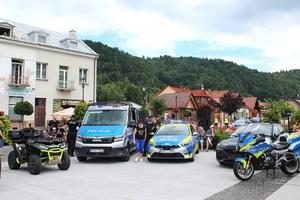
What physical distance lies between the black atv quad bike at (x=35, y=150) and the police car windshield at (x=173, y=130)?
4.38 meters

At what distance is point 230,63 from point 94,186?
119m

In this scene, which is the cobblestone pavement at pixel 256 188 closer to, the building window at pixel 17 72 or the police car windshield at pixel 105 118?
the police car windshield at pixel 105 118

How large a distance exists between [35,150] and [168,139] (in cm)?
476

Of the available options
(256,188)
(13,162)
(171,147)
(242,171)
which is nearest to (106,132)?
(171,147)

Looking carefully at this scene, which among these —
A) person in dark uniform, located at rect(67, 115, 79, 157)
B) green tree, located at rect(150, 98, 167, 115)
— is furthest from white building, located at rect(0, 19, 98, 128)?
green tree, located at rect(150, 98, 167, 115)

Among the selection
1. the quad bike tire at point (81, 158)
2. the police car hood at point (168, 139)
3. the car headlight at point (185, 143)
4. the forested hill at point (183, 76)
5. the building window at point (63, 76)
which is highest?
the forested hill at point (183, 76)

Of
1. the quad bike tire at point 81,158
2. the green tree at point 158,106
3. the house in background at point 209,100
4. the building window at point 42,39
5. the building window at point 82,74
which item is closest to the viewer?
the quad bike tire at point 81,158

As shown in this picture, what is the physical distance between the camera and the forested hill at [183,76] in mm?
89375

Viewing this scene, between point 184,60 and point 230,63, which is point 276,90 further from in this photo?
point 184,60

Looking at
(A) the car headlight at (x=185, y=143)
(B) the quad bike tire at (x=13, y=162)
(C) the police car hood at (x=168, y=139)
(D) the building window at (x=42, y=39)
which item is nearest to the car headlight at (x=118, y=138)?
(C) the police car hood at (x=168, y=139)

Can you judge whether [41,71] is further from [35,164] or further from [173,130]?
[35,164]

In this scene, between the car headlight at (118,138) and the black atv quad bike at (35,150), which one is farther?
the car headlight at (118,138)

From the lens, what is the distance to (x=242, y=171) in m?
9.05

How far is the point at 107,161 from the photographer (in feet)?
41.8
